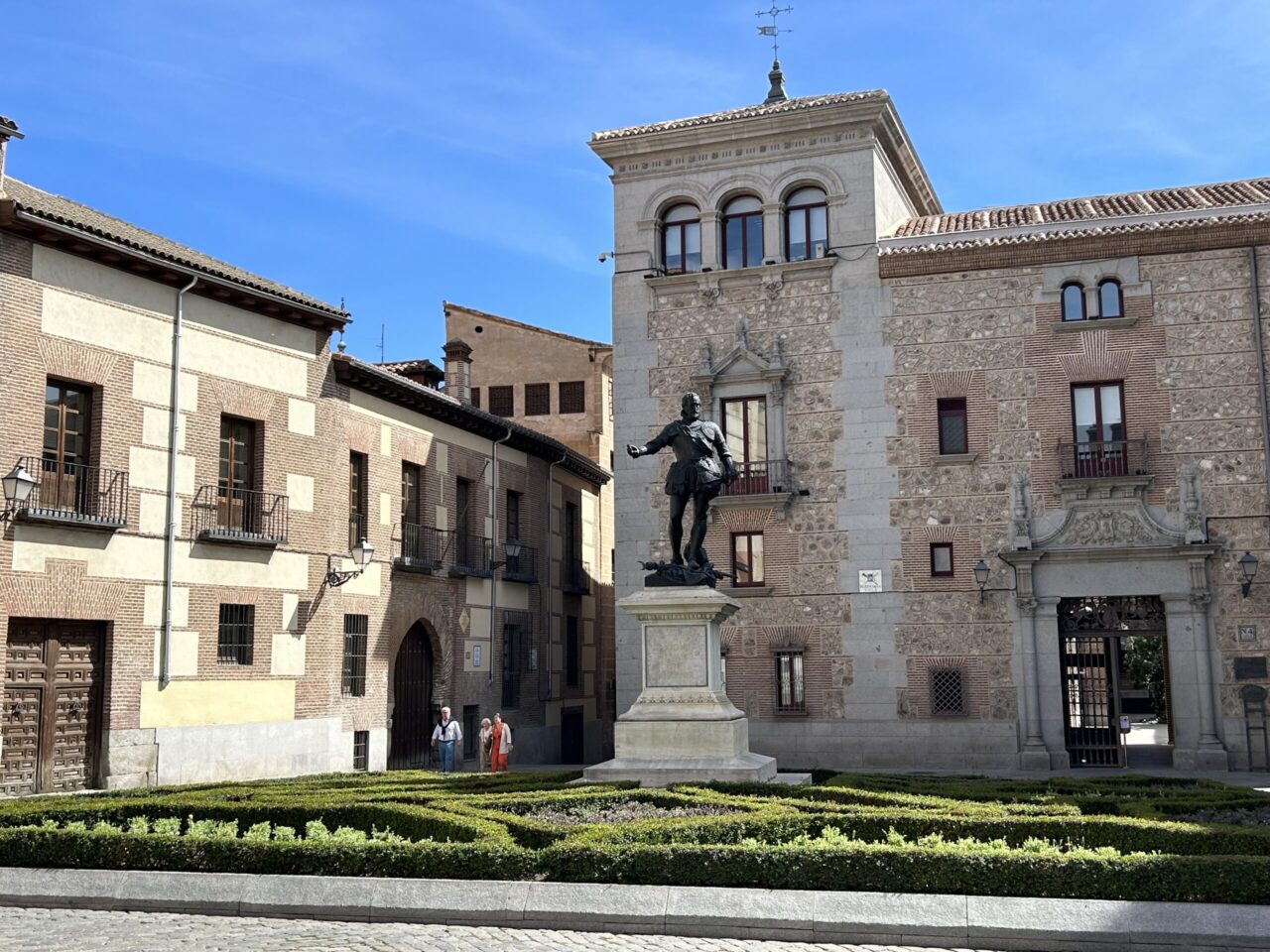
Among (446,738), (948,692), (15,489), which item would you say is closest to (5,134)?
(15,489)

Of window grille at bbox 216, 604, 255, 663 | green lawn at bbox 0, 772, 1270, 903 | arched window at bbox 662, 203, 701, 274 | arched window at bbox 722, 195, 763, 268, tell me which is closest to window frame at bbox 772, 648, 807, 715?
arched window at bbox 722, 195, 763, 268

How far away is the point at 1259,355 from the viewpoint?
24.7 meters

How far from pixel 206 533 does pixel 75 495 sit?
232 cm

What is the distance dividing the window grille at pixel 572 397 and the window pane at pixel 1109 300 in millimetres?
17244

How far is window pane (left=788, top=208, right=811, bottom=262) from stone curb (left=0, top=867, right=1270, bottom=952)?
66.4ft

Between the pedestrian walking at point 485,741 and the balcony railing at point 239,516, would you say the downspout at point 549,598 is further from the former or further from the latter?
the balcony railing at point 239,516

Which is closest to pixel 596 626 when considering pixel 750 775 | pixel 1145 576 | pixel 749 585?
pixel 749 585

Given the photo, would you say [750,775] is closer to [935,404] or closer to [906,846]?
[906,846]

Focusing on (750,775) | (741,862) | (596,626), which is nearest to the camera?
(741,862)

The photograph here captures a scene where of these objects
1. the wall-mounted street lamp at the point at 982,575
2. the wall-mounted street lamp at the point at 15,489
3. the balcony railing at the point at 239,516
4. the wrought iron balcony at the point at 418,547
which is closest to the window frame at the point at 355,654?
the wrought iron balcony at the point at 418,547

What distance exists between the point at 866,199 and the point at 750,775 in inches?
641

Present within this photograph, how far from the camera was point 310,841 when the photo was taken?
405 inches

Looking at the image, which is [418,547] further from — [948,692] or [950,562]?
[948,692]

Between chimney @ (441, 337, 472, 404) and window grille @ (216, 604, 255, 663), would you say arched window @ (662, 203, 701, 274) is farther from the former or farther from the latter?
window grille @ (216, 604, 255, 663)
